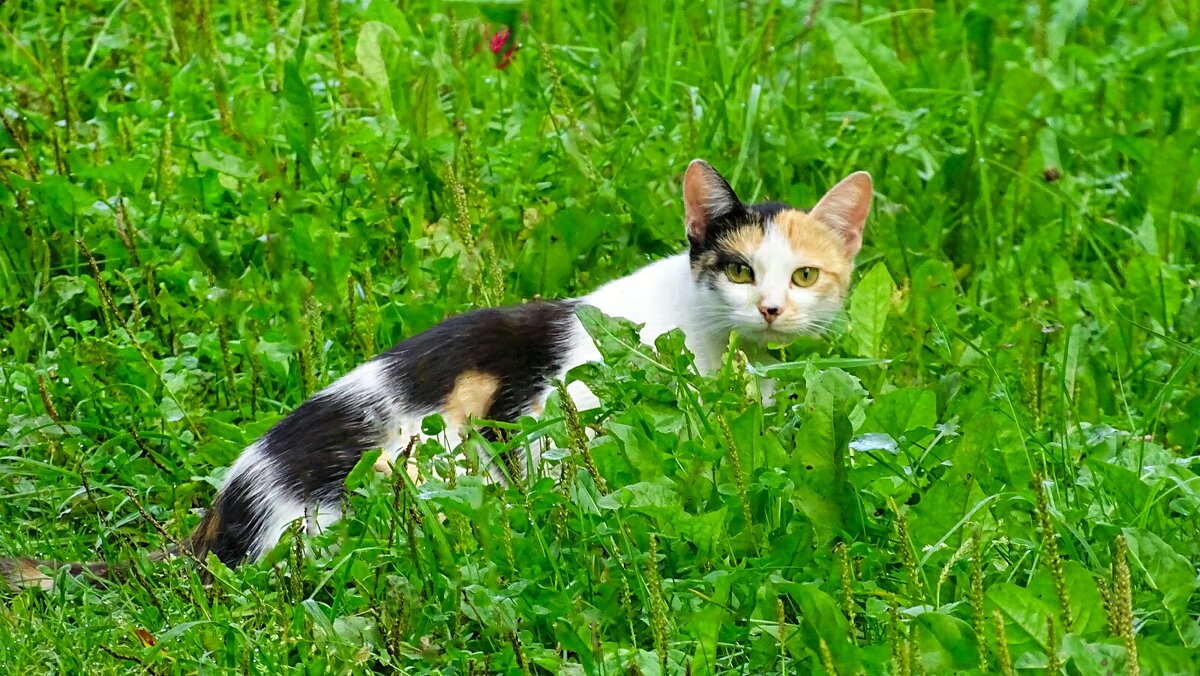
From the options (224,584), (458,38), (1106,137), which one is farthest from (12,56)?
(1106,137)

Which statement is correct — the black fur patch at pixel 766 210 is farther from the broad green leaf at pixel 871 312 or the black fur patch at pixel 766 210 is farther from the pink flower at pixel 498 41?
the pink flower at pixel 498 41

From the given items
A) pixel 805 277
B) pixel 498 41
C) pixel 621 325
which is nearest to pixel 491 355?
pixel 621 325

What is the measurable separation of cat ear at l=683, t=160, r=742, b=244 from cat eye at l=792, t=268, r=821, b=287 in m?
0.23

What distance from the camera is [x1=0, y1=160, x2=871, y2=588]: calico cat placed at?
322cm

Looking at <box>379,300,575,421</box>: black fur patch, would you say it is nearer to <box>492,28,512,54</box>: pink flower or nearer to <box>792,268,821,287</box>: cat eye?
<box>792,268,821,287</box>: cat eye

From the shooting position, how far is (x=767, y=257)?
12.6 ft

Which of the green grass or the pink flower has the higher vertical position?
the pink flower

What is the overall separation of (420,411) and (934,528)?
1.19 m

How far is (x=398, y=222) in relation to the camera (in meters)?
4.45

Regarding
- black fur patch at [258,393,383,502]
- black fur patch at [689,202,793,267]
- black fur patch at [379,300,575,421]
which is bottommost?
black fur patch at [258,393,383,502]

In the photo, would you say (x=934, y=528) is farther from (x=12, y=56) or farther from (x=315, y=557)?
(x=12, y=56)

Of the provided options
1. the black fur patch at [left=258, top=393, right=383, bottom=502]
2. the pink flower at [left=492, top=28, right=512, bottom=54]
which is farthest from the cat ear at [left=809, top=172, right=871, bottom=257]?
the pink flower at [left=492, top=28, right=512, bottom=54]

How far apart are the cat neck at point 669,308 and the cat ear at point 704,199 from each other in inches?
4.0

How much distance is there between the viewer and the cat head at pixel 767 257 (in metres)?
3.78
